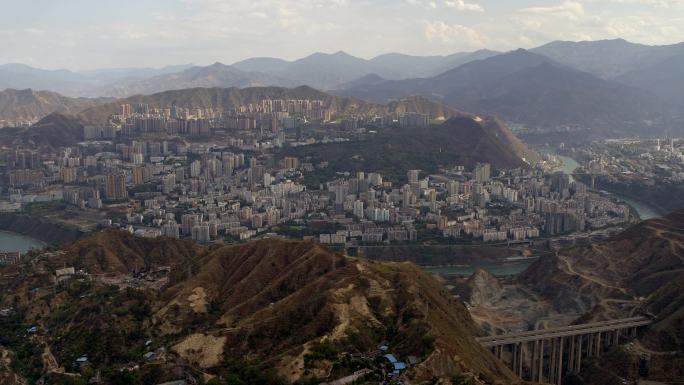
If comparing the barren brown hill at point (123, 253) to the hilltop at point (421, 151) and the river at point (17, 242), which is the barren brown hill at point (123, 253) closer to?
the river at point (17, 242)

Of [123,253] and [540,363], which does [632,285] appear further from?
[123,253]

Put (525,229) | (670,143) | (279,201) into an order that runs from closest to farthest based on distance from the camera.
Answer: (525,229)
(279,201)
(670,143)

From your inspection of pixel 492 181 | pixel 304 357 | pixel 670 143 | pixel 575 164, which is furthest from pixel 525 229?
pixel 670 143

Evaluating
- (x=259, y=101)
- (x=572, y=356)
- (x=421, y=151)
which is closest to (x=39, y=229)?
(x=421, y=151)

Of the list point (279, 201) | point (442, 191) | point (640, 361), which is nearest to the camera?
point (640, 361)

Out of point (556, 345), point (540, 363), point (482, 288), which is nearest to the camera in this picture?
point (540, 363)

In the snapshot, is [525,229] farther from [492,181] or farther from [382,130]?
[382,130]
